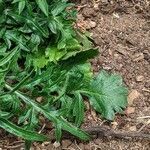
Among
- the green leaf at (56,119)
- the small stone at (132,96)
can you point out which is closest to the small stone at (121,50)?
the small stone at (132,96)

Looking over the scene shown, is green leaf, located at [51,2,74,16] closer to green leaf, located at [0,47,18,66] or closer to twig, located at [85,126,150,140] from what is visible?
green leaf, located at [0,47,18,66]

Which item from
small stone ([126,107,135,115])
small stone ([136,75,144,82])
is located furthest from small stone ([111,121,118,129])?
small stone ([136,75,144,82])

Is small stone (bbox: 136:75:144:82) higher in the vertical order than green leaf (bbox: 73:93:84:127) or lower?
lower

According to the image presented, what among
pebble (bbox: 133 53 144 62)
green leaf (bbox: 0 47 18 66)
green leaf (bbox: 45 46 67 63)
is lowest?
pebble (bbox: 133 53 144 62)

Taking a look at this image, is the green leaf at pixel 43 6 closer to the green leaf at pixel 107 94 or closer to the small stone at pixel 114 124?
the green leaf at pixel 107 94

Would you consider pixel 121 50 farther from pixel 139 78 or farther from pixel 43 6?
pixel 43 6

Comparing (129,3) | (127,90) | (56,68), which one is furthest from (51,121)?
(129,3)

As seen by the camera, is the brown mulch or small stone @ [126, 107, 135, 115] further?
small stone @ [126, 107, 135, 115]
